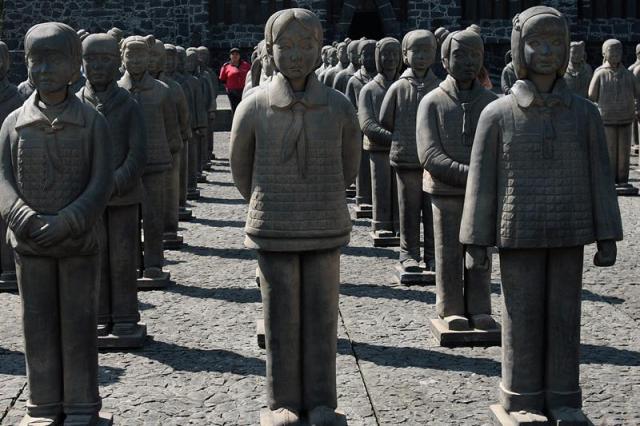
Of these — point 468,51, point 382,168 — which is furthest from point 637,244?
point 468,51

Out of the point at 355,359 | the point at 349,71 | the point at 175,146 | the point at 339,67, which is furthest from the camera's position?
the point at 339,67

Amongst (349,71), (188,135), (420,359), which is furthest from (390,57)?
(420,359)

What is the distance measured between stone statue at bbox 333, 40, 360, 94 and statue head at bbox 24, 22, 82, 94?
29.4ft

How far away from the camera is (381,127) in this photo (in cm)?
1074

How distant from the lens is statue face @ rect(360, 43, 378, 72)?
13.0 meters

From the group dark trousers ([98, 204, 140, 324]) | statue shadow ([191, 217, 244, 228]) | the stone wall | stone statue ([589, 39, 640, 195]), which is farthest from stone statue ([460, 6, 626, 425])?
the stone wall

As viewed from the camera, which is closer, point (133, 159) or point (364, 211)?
point (133, 159)

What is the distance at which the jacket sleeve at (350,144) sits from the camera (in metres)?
5.84

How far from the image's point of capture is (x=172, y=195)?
11609 mm

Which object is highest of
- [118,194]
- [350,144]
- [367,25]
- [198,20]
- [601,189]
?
[198,20]

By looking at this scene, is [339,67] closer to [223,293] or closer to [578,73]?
[578,73]

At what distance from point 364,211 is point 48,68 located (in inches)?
327

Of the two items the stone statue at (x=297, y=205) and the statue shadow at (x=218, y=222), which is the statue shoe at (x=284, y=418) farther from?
the statue shadow at (x=218, y=222)

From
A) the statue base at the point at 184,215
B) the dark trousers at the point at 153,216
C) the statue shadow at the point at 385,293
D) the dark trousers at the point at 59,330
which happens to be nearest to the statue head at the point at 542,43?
the dark trousers at the point at 59,330
